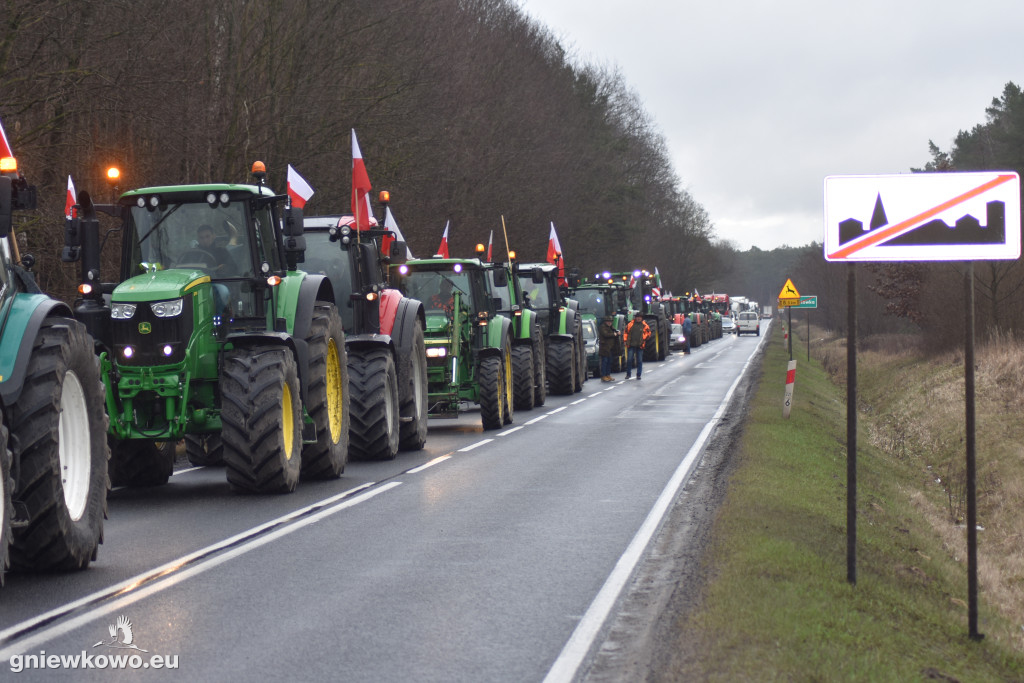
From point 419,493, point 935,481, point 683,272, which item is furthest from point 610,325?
point 683,272

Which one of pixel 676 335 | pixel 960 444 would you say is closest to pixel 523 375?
pixel 960 444

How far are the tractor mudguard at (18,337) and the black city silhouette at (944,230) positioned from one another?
474cm

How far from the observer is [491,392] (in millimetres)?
19594

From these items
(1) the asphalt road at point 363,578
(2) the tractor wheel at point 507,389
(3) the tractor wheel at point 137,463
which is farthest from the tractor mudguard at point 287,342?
(2) the tractor wheel at point 507,389

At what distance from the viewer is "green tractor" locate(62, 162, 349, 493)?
1128 centimetres

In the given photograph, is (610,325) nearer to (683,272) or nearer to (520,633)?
(520,633)

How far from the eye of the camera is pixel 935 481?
58.8ft

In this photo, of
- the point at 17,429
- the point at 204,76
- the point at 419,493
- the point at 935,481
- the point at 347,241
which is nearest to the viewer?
the point at 17,429

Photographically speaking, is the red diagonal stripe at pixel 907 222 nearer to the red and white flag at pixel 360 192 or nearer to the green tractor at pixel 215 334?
the green tractor at pixel 215 334

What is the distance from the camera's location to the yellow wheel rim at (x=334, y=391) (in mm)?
13492

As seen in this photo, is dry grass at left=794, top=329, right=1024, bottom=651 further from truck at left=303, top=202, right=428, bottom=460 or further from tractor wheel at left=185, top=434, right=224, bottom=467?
tractor wheel at left=185, top=434, right=224, bottom=467

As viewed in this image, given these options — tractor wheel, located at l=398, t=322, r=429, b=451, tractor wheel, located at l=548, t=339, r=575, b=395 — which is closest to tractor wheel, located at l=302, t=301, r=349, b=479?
tractor wheel, located at l=398, t=322, r=429, b=451

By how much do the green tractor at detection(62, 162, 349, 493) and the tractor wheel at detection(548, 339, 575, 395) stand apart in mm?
15669

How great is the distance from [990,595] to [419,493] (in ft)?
16.5
